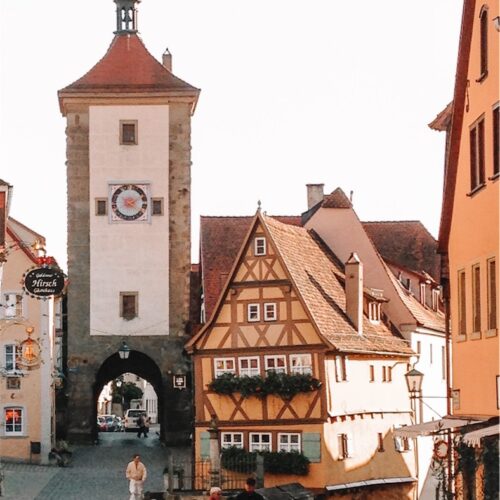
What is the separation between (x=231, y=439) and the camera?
Result: 4691 centimetres

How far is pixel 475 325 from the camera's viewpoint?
88.0 ft

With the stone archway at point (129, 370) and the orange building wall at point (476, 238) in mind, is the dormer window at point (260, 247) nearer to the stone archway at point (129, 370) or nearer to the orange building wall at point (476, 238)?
the stone archway at point (129, 370)

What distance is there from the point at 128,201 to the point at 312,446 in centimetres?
1870

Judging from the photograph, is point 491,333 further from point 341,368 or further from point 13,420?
point 13,420

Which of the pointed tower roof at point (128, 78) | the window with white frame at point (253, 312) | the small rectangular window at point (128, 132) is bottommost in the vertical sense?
the window with white frame at point (253, 312)

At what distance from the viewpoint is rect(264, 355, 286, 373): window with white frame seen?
46875 millimetres

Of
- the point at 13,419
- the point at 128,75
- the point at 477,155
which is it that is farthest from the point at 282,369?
the point at 477,155

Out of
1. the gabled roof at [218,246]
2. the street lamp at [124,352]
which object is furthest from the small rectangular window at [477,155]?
the street lamp at [124,352]

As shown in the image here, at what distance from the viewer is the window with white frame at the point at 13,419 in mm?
55000

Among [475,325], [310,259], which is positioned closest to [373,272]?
[310,259]

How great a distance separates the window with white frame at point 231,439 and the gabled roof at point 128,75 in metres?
19.2

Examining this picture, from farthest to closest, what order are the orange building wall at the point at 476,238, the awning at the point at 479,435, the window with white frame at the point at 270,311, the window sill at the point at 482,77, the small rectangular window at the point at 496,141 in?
the window with white frame at the point at 270,311 → the window sill at the point at 482,77 → the orange building wall at the point at 476,238 → the small rectangular window at the point at 496,141 → the awning at the point at 479,435

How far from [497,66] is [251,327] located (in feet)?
78.0

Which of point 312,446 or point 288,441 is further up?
point 288,441
